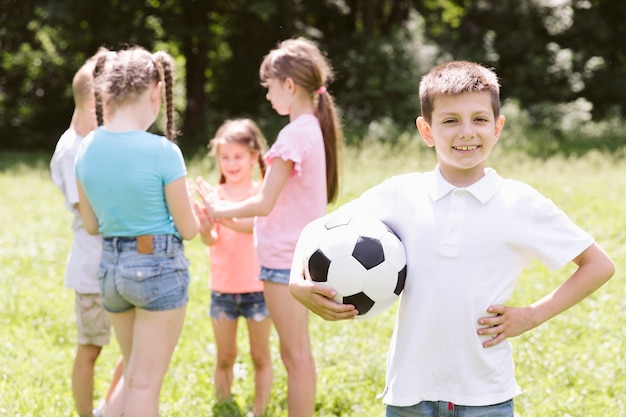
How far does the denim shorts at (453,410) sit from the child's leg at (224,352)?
6.29 feet

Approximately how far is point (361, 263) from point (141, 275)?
3.51ft


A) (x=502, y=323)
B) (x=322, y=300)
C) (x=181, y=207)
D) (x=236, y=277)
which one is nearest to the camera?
(x=502, y=323)

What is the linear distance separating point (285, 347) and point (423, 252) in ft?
4.66

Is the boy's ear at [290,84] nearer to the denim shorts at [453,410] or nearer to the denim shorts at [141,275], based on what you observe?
the denim shorts at [141,275]

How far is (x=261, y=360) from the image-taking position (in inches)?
169

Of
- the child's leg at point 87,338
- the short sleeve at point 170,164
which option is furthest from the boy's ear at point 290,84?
the child's leg at point 87,338

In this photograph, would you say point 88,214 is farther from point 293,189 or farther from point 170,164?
point 293,189

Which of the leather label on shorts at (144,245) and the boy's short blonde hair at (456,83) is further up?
the boy's short blonde hair at (456,83)

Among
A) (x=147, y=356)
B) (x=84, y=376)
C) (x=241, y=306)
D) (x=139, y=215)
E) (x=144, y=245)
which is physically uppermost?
(x=139, y=215)

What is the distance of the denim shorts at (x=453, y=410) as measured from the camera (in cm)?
251

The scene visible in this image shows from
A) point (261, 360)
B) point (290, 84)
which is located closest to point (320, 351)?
point (261, 360)

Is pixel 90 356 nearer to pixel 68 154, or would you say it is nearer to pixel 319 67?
pixel 68 154

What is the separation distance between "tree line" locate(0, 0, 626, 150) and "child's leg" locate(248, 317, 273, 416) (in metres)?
13.3

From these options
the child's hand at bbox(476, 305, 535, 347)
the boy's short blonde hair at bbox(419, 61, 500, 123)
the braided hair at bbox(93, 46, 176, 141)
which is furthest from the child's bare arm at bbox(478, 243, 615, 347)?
the braided hair at bbox(93, 46, 176, 141)
